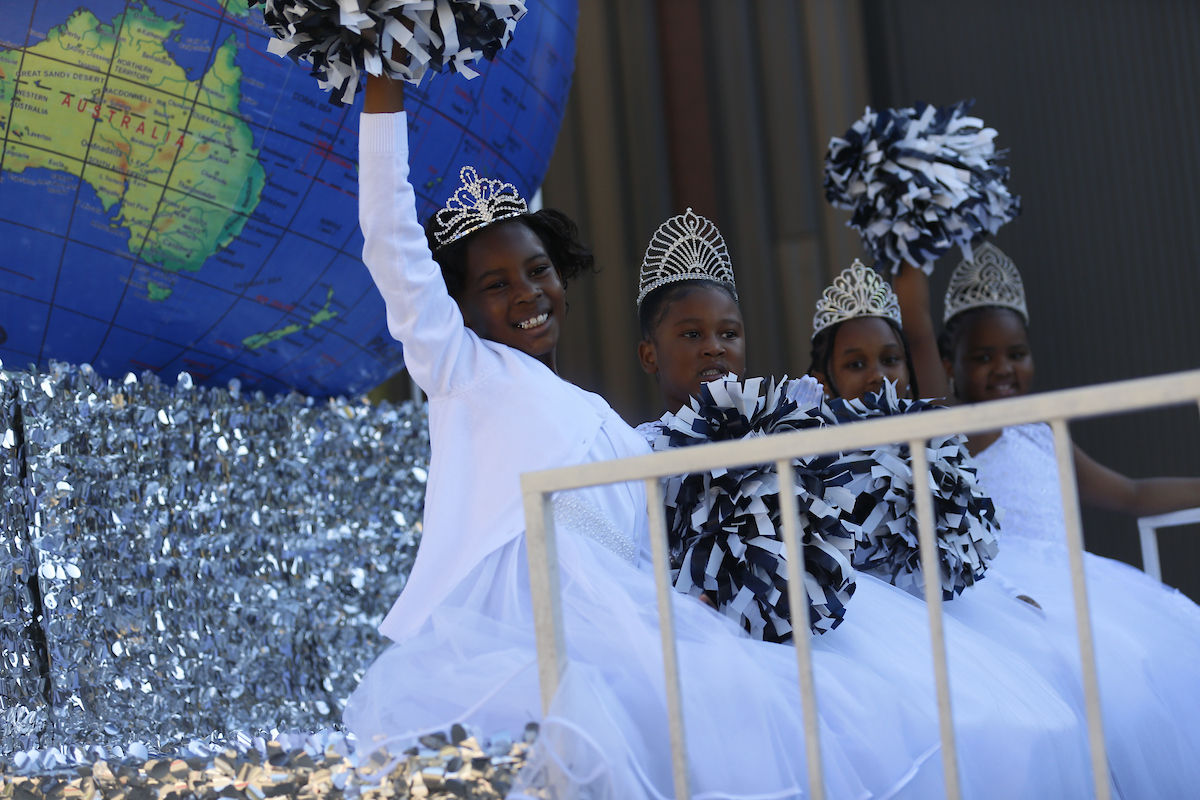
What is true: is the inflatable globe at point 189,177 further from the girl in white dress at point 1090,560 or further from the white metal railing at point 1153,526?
the white metal railing at point 1153,526

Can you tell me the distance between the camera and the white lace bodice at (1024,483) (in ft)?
7.43

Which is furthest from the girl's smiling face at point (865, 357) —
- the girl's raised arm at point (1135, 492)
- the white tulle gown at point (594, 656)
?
the white tulle gown at point (594, 656)

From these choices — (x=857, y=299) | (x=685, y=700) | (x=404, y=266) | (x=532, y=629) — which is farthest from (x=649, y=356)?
(x=685, y=700)

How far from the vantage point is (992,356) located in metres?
2.49

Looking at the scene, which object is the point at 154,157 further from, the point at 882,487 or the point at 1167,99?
the point at 1167,99

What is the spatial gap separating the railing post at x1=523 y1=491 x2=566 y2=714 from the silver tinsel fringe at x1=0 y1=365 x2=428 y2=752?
951 millimetres

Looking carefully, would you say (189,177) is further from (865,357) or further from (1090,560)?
(1090,560)

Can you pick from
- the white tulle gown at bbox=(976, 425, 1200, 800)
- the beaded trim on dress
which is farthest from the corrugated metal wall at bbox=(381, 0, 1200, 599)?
the beaded trim on dress

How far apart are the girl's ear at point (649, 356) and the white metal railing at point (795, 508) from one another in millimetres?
840

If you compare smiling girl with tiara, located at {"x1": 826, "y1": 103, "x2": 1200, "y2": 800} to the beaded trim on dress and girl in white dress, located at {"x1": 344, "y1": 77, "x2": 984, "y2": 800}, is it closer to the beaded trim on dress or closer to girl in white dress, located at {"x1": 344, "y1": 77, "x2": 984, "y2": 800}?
girl in white dress, located at {"x1": 344, "y1": 77, "x2": 984, "y2": 800}

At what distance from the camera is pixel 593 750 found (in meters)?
0.98

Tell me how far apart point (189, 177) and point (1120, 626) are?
1.52 m

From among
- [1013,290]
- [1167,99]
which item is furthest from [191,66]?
[1167,99]

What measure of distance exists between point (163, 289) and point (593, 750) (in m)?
1.00
